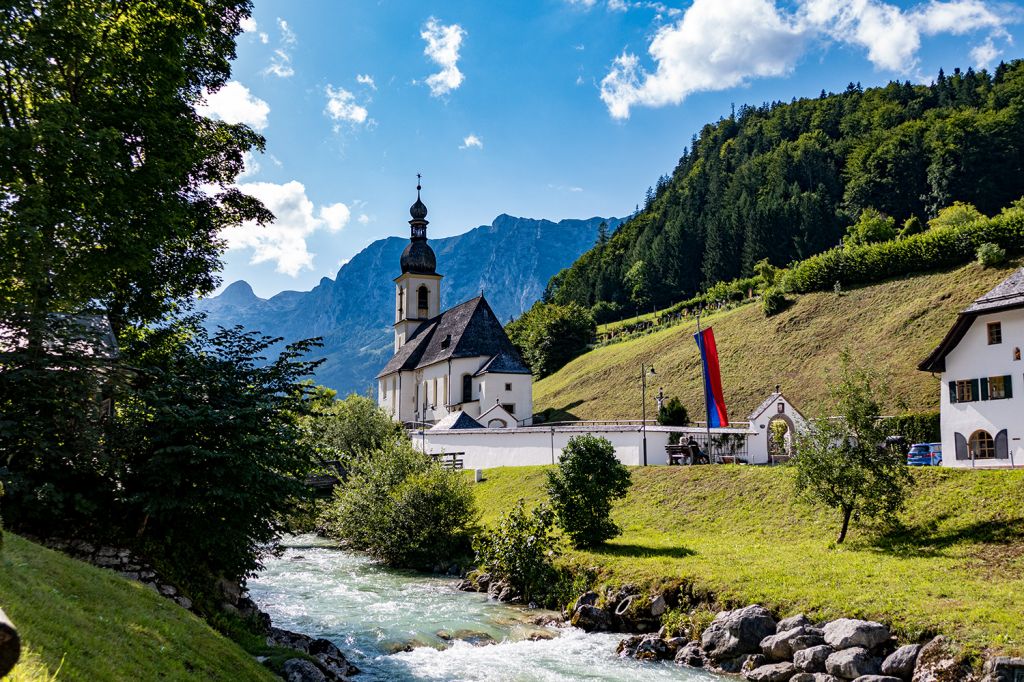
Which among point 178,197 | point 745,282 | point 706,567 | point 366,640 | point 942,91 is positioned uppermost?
point 942,91

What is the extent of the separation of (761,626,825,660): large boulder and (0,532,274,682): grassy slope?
32.5 ft

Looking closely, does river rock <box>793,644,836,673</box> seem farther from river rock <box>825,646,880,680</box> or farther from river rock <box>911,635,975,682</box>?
river rock <box>911,635,975,682</box>

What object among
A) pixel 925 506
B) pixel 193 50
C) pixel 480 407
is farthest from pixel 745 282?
pixel 193 50

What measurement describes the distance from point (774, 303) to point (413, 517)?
48413 millimetres

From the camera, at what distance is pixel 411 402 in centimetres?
7325

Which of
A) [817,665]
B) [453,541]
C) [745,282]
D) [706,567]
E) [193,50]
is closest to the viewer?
[817,665]

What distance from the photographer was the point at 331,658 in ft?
48.7

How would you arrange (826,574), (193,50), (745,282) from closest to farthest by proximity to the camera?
(826,574) → (193,50) → (745,282)

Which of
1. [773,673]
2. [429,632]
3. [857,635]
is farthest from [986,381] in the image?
[429,632]

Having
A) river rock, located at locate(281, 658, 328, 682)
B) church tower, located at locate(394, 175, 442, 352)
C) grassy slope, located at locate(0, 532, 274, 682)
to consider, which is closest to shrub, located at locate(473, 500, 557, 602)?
river rock, located at locate(281, 658, 328, 682)

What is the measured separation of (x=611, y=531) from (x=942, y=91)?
137m

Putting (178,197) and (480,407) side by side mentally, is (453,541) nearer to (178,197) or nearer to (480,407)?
(178,197)

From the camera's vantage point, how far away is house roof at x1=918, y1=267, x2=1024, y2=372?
24.8 meters

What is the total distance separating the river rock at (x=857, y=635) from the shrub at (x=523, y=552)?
9.07m
